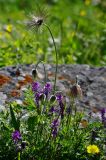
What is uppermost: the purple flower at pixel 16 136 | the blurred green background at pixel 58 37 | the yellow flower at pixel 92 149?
the blurred green background at pixel 58 37

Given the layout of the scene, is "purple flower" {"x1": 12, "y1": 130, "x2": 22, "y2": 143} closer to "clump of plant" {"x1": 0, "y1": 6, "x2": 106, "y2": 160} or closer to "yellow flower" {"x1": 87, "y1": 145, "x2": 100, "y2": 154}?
"clump of plant" {"x1": 0, "y1": 6, "x2": 106, "y2": 160}

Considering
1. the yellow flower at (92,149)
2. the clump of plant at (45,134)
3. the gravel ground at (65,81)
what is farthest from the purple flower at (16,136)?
the gravel ground at (65,81)

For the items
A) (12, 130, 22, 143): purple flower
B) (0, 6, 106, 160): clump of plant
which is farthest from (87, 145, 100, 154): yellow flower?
(12, 130, 22, 143): purple flower

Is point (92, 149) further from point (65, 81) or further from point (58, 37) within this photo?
point (58, 37)

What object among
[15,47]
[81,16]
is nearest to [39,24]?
[15,47]

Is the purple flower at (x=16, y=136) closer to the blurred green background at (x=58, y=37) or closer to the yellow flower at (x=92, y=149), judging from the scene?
the yellow flower at (x=92, y=149)

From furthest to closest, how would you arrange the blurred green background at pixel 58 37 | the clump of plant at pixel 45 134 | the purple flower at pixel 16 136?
1. the blurred green background at pixel 58 37
2. the clump of plant at pixel 45 134
3. the purple flower at pixel 16 136

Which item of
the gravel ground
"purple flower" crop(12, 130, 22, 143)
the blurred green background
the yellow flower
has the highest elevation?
the blurred green background
